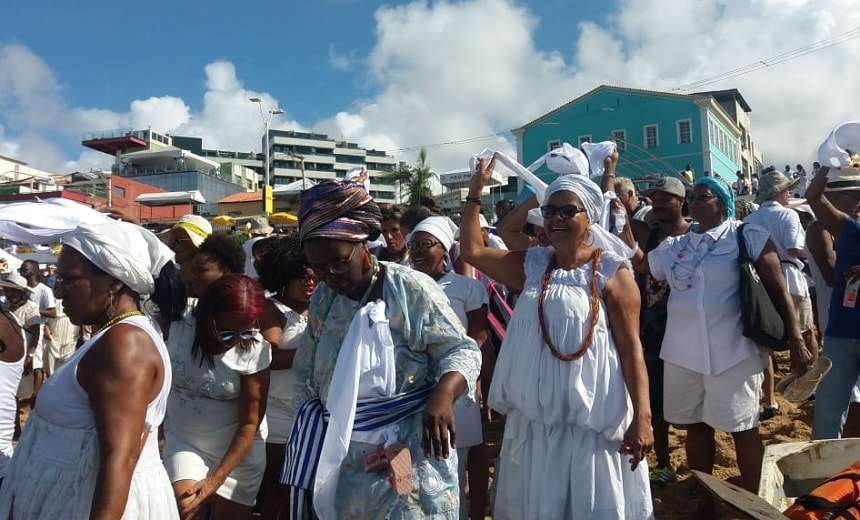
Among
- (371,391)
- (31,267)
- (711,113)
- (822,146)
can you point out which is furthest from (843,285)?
(711,113)

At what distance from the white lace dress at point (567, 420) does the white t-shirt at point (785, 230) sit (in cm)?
359

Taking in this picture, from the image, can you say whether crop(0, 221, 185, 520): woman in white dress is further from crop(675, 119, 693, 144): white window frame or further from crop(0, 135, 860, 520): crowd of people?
crop(675, 119, 693, 144): white window frame

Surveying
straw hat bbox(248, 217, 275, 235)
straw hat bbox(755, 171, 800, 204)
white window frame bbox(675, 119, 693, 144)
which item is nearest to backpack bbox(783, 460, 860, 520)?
straw hat bbox(755, 171, 800, 204)

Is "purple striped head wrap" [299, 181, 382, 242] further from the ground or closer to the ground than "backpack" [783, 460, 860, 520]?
further from the ground

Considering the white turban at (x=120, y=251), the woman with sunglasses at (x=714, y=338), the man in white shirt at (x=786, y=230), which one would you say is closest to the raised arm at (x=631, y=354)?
the woman with sunglasses at (x=714, y=338)

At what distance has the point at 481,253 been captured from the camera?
10.5 feet

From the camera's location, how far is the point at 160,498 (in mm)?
2072

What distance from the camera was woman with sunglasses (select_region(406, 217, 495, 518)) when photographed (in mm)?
3512

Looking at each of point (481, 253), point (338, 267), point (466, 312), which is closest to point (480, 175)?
point (481, 253)

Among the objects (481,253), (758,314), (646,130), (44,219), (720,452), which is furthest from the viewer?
(646,130)

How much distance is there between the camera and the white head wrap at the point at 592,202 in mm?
2975

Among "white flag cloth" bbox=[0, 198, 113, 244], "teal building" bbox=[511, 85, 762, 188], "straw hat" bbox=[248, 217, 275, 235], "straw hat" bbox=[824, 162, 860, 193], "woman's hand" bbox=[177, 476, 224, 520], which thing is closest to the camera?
"white flag cloth" bbox=[0, 198, 113, 244]

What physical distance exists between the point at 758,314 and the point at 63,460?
10.8 ft

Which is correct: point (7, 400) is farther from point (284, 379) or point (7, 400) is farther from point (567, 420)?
point (567, 420)
